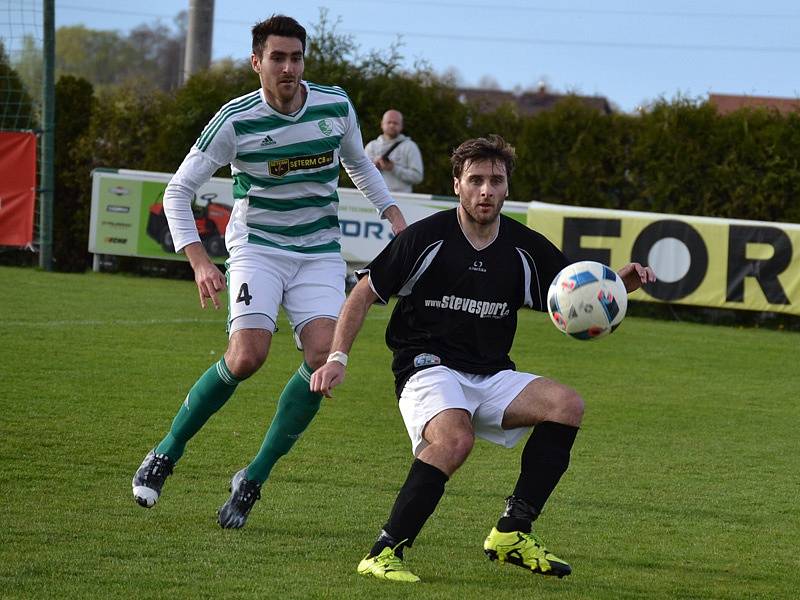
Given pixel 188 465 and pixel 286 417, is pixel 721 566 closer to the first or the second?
pixel 286 417

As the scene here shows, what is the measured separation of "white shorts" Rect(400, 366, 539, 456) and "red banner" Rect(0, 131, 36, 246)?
14.3m

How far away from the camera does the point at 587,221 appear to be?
1587cm

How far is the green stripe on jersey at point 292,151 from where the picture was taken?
18.7 feet

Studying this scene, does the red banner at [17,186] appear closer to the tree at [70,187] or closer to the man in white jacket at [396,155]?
the tree at [70,187]

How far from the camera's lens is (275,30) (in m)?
5.66

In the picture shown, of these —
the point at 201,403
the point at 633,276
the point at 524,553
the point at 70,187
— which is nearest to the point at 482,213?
the point at 633,276

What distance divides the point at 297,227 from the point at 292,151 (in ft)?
1.18

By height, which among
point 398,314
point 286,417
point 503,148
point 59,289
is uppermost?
point 503,148

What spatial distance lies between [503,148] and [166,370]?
16.8 ft

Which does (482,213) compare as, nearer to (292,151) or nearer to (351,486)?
(292,151)

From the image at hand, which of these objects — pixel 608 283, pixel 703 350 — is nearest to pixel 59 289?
pixel 703 350

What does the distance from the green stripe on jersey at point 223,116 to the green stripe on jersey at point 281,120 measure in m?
0.06

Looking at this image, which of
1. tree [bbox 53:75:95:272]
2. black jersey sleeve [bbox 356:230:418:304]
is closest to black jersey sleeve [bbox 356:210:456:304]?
black jersey sleeve [bbox 356:230:418:304]

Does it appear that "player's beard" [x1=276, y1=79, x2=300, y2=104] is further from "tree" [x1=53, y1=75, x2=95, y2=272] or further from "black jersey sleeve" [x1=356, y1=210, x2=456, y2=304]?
"tree" [x1=53, y1=75, x2=95, y2=272]
